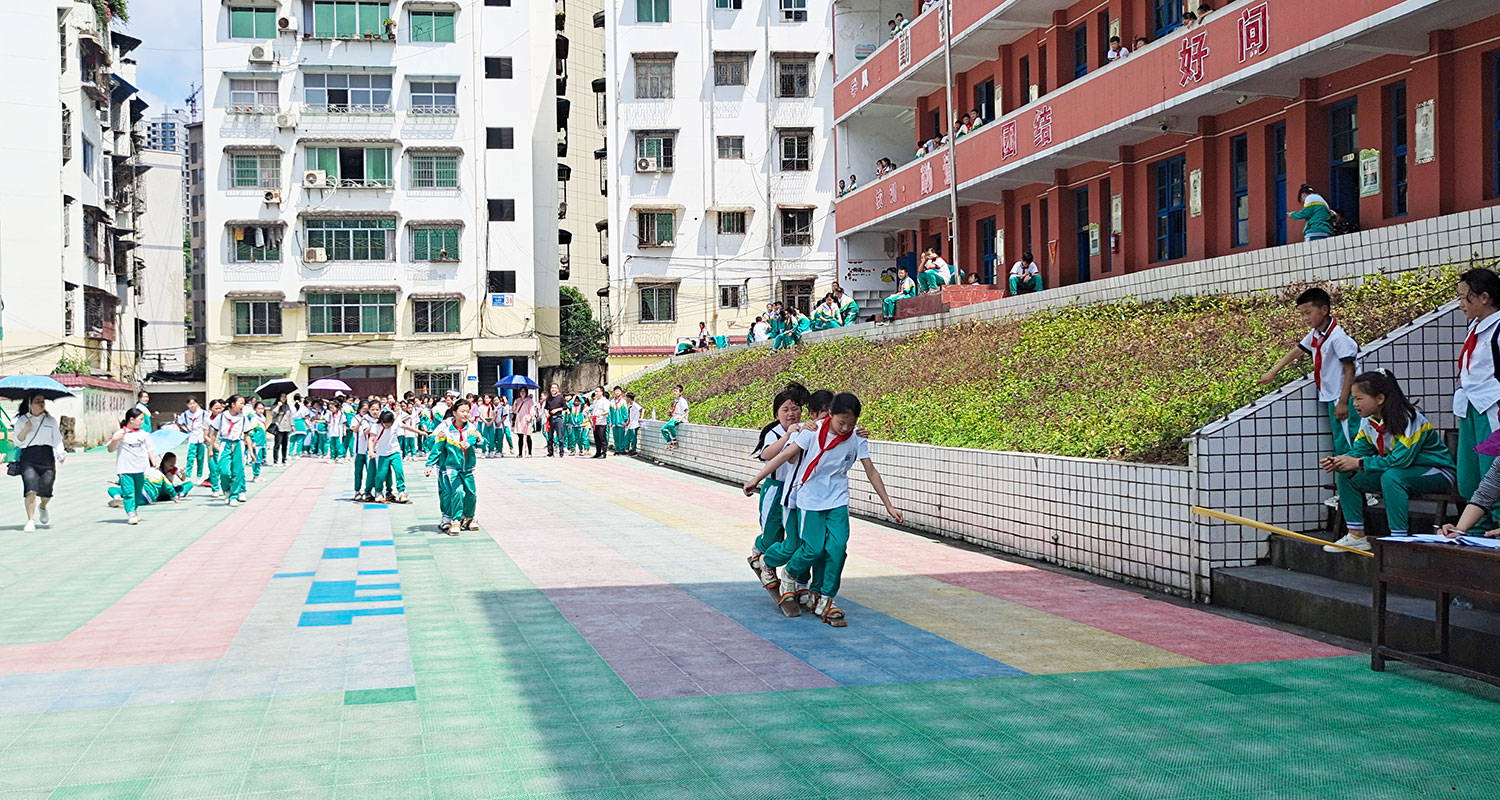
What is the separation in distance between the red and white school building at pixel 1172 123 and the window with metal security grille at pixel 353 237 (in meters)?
23.2

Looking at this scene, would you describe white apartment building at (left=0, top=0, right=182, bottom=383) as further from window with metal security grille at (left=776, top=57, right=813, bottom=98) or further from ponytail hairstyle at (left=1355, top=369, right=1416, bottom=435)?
ponytail hairstyle at (left=1355, top=369, right=1416, bottom=435)

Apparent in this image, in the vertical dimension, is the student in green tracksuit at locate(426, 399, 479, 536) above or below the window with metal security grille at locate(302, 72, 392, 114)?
below

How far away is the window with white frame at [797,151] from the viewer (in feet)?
162

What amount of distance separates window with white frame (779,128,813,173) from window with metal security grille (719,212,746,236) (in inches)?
101

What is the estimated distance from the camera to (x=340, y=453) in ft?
103

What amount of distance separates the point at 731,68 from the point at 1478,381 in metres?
43.9

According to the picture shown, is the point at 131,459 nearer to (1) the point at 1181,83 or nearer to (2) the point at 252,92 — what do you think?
(1) the point at 1181,83

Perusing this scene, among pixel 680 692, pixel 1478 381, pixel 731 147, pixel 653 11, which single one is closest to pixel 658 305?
pixel 731 147

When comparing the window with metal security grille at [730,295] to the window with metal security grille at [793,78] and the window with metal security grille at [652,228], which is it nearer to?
the window with metal security grille at [652,228]

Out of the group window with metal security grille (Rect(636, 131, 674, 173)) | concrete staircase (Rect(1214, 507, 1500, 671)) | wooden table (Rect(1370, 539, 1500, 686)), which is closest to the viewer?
wooden table (Rect(1370, 539, 1500, 686))

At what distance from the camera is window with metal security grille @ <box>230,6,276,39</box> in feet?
162

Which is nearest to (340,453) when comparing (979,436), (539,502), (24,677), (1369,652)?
(539,502)

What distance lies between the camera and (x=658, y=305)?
48.8 metres

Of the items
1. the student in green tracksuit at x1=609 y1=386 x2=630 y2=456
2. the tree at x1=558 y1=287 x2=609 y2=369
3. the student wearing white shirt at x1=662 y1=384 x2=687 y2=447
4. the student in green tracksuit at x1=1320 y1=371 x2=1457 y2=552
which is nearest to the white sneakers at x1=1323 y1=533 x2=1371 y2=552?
the student in green tracksuit at x1=1320 y1=371 x2=1457 y2=552
